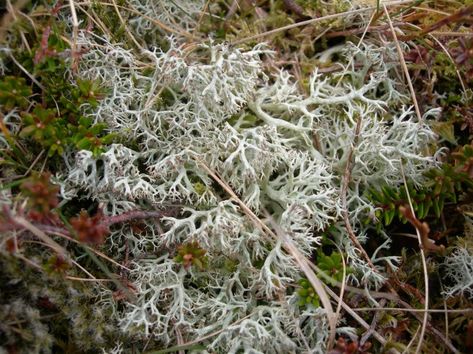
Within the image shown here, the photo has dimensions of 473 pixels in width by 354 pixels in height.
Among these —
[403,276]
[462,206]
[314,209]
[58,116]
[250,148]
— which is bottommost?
[403,276]

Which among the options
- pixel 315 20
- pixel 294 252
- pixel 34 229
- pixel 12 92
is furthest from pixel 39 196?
pixel 315 20

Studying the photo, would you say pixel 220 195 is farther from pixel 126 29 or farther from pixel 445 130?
pixel 445 130

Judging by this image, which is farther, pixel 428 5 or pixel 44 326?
pixel 428 5

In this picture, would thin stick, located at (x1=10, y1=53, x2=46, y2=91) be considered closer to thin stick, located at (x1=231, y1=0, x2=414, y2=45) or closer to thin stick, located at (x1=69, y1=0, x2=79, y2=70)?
thin stick, located at (x1=69, y1=0, x2=79, y2=70)

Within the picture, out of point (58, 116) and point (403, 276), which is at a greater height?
point (58, 116)

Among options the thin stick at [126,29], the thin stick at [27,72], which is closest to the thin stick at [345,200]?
the thin stick at [126,29]

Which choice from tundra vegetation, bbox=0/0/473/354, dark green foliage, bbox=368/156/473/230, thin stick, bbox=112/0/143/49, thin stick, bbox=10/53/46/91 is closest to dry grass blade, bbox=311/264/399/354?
tundra vegetation, bbox=0/0/473/354

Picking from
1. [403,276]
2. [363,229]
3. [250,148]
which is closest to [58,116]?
[250,148]

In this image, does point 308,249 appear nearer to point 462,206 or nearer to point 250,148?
point 250,148
